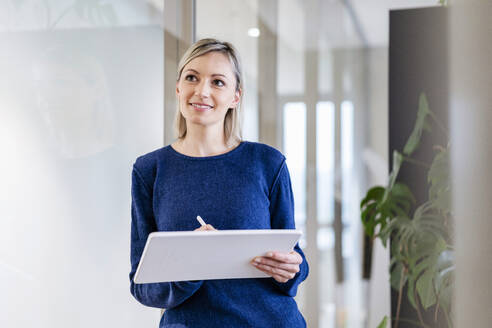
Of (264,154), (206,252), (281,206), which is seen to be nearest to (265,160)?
(264,154)

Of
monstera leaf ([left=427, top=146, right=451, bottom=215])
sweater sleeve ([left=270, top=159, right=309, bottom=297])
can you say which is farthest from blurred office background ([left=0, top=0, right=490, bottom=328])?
monstera leaf ([left=427, top=146, right=451, bottom=215])

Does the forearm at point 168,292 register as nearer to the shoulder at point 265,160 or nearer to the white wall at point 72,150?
the shoulder at point 265,160

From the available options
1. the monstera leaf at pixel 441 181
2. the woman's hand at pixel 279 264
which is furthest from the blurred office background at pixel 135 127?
the monstera leaf at pixel 441 181

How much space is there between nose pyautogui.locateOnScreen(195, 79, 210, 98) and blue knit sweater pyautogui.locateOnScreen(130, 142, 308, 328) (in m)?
0.15

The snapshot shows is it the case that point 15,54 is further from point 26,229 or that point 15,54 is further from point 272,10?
point 272,10

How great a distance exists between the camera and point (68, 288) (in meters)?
1.69

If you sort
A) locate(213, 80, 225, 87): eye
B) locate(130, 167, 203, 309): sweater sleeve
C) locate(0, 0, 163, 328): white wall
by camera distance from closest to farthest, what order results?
1. locate(130, 167, 203, 309): sweater sleeve
2. locate(213, 80, 225, 87): eye
3. locate(0, 0, 163, 328): white wall

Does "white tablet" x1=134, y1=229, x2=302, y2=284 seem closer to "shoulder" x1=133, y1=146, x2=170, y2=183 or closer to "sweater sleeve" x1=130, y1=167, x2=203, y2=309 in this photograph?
"sweater sleeve" x1=130, y1=167, x2=203, y2=309

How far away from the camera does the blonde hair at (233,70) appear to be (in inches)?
55.0

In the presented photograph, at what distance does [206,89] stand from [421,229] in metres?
1.03

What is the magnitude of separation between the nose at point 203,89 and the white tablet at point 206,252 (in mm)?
409

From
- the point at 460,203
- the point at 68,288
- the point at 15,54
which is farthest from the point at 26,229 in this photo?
the point at 460,203

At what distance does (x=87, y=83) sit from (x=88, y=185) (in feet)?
1.03

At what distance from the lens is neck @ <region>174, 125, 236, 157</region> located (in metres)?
1.41
